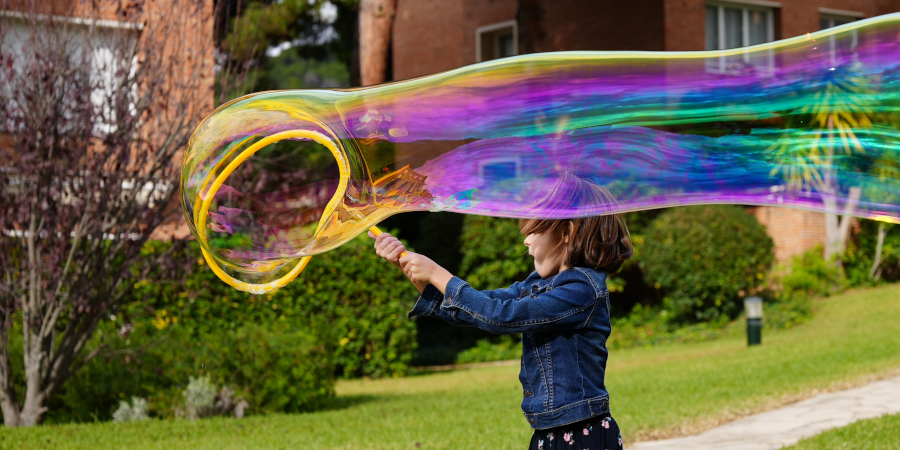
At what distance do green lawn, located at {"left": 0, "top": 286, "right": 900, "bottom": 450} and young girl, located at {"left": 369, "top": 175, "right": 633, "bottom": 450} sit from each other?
116 inches

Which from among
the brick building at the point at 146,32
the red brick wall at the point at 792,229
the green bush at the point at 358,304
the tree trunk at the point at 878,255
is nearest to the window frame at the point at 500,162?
the brick building at the point at 146,32

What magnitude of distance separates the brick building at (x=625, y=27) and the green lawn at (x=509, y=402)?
204 inches

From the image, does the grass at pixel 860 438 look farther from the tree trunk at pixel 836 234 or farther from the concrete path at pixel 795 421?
the tree trunk at pixel 836 234

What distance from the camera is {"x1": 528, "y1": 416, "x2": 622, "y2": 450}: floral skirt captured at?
118 inches

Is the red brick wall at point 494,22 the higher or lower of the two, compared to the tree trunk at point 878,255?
higher

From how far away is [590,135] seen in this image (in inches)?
131

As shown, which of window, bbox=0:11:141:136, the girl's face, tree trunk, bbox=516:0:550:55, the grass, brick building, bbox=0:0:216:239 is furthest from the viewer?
tree trunk, bbox=516:0:550:55

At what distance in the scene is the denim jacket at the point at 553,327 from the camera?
2.88 metres

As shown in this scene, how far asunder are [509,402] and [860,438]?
3.45 metres

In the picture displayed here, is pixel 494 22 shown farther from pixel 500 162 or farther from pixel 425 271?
pixel 425 271

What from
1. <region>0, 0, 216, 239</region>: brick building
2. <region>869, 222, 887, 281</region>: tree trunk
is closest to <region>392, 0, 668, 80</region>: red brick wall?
<region>869, 222, 887, 281</region>: tree trunk

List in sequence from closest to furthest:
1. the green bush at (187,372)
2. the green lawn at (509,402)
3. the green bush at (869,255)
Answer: the green lawn at (509,402)
the green bush at (187,372)
the green bush at (869,255)

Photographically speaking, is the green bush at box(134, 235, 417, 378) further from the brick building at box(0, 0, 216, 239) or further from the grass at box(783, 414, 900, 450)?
the grass at box(783, 414, 900, 450)

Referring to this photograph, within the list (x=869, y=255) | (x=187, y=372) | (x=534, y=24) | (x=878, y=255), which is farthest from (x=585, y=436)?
(x=869, y=255)
